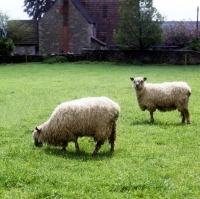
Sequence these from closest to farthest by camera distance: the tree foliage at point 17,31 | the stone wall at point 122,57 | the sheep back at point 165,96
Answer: the sheep back at point 165,96, the stone wall at point 122,57, the tree foliage at point 17,31

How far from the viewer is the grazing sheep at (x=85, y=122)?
8406 millimetres

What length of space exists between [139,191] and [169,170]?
52.7 inches

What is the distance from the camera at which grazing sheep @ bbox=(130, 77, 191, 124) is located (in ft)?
38.9

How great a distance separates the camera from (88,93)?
19.0 m

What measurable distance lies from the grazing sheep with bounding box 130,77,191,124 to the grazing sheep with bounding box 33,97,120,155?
151 inches

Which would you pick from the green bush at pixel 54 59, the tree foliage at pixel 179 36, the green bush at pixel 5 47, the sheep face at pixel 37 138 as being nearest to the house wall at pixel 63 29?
the green bush at pixel 5 47

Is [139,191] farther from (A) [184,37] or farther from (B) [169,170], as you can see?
(A) [184,37]

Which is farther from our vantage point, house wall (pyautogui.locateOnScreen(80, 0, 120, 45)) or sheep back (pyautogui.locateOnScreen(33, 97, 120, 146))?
house wall (pyautogui.locateOnScreen(80, 0, 120, 45))

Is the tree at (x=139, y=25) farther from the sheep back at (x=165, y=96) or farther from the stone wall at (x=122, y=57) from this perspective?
the sheep back at (x=165, y=96)

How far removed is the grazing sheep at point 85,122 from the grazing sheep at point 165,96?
3827 mm

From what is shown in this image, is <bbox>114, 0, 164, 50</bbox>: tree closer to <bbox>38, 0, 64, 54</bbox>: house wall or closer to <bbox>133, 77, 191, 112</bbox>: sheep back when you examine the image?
<bbox>38, 0, 64, 54</bbox>: house wall

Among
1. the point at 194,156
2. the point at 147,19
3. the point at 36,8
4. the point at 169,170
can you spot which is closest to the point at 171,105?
the point at 194,156

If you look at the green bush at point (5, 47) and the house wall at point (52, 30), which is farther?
the house wall at point (52, 30)

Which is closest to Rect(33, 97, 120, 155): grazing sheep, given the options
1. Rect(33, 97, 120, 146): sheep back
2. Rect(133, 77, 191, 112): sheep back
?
Rect(33, 97, 120, 146): sheep back
